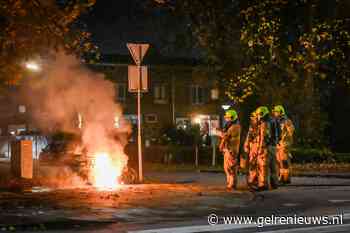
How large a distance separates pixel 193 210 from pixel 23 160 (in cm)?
915

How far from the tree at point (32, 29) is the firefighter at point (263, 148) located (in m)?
4.73

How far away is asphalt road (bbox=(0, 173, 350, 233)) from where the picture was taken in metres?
12.4

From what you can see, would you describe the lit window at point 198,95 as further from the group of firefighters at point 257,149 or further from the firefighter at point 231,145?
the firefighter at point 231,145

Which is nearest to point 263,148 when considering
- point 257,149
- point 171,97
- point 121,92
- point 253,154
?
point 257,149

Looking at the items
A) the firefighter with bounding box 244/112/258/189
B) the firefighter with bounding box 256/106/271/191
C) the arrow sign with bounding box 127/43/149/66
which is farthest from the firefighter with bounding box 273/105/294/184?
the arrow sign with bounding box 127/43/149/66

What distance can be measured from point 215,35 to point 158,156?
8.28 meters

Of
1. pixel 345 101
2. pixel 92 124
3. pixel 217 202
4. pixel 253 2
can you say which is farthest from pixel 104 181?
pixel 345 101

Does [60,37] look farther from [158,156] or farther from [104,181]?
[158,156]

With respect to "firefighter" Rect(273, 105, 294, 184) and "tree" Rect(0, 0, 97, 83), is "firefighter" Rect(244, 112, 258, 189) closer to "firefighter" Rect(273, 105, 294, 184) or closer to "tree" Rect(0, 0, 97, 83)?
"firefighter" Rect(273, 105, 294, 184)

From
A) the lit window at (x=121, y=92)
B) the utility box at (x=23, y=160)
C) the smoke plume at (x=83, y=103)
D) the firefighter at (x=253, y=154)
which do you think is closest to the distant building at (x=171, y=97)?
the lit window at (x=121, y=92)

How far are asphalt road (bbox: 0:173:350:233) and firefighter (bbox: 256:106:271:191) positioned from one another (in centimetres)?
40

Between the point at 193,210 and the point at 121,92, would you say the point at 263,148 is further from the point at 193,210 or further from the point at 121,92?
the point at 121,92

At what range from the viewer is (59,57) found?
75.6 ft

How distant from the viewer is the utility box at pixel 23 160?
22625mm
